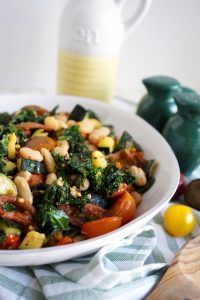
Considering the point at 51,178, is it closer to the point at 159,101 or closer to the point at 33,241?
the point at 33,241

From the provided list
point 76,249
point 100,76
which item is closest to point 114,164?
point 76,249

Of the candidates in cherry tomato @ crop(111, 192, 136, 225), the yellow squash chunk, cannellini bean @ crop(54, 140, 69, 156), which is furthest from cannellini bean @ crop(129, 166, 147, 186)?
the yellow squash chunk

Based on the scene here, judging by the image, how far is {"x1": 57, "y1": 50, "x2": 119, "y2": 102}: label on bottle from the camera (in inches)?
75.9

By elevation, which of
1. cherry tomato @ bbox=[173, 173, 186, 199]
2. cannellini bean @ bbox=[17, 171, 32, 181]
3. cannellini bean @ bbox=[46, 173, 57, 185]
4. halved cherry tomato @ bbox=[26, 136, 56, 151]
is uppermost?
halved cherry tomato @ bbox=[26, 136, 56, 151]

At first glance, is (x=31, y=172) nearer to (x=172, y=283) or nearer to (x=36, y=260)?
(x=36, y=260)

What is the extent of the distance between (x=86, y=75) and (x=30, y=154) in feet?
2.52

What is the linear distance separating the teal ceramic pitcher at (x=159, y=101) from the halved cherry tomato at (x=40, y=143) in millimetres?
552

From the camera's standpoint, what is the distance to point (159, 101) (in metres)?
1.78


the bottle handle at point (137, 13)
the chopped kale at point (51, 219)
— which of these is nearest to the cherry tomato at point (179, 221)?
the chopped kale at point (51, 219)

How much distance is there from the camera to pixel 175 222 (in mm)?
1309

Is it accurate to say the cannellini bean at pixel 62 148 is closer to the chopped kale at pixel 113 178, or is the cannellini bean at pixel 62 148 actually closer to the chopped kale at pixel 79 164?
the chopped kale at pixel 79 164

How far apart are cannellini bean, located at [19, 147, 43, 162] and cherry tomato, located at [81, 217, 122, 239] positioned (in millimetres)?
285

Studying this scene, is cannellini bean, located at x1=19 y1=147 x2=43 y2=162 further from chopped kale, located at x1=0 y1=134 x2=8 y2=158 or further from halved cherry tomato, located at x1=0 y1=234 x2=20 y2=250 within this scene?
halved cherry tomato, located at x1=0 y1=234 x2=20 y2=250

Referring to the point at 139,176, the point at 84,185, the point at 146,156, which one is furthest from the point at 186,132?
the point at 84,185
